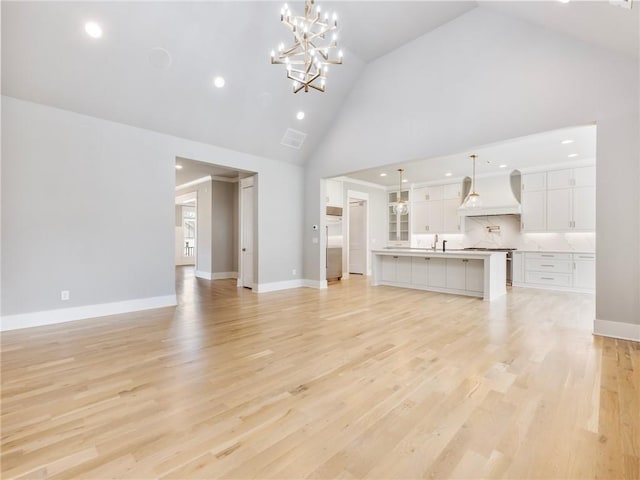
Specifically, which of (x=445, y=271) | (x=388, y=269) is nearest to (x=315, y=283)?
(x=388, y=269)

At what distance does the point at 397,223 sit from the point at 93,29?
28.0 feet

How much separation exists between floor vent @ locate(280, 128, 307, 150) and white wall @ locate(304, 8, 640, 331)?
3.40 feet

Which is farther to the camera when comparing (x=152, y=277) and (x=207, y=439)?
(x=152, y=277)

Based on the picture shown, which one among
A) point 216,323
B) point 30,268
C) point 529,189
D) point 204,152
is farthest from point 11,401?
point 529,189

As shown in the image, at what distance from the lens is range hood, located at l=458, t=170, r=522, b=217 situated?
24.6ft

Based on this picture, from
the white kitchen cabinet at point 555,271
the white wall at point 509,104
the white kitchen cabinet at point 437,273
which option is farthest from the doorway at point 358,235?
the white kitchen cabinet at point 555,271

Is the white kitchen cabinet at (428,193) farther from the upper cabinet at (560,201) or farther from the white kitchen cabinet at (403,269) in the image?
the white kitchen cabinet at (403,269)

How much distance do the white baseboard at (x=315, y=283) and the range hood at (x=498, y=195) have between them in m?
3.86

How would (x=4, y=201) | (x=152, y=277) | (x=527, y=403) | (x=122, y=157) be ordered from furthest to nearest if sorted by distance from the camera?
1. (x=152, y=277)
2. (x=122, y=157)
3. (x=4, y=201)
4. (x=527, y=403)

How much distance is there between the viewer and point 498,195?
7836mm

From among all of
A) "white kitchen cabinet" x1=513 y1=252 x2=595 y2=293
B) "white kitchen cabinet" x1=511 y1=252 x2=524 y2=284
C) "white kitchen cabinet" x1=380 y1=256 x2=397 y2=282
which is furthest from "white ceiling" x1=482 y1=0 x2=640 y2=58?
"white kitchen cabinet" x1=511 y1=252 x2=524 y2=284

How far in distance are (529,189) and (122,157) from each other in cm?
866

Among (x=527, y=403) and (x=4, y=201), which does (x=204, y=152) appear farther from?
(x=527, y=403)

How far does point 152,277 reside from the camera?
16.1 ft
